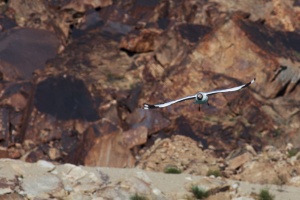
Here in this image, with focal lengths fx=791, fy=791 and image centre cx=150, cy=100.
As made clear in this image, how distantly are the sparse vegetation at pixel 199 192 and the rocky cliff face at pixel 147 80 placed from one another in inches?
259

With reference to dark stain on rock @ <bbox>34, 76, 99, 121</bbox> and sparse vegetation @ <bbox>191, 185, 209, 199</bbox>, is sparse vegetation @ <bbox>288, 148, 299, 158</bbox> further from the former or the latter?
dark stain on rock @ <bbox>34, 76, 99, 121</bbox>

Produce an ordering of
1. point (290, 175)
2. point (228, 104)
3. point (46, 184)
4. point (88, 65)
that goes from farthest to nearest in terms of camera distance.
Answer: point (88, 65) < point (228, 104) < point (290, 175) < point (46, 184)

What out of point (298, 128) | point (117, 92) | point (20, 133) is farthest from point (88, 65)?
point (298, 128)

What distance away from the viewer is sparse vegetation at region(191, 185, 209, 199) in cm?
2755

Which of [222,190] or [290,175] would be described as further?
[290,175]

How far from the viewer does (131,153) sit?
3575cm

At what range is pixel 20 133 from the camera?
38875 millimetres

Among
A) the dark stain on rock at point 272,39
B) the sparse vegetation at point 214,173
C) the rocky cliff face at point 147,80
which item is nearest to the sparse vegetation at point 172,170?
the sparse vegetation at point 214,173

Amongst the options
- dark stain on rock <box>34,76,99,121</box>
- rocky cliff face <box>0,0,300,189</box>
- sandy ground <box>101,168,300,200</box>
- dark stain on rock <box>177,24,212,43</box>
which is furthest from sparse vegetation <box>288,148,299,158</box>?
dark stain on rock <box>34,76,99,121</box>

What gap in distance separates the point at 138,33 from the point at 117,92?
561 centimetres

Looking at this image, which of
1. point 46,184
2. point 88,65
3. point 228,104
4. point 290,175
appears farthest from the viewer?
point 88,65

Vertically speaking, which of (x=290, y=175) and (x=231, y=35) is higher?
(x=231, y=35)

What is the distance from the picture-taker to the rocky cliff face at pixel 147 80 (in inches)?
1455

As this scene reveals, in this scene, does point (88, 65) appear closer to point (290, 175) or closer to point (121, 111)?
point (121, 111)
